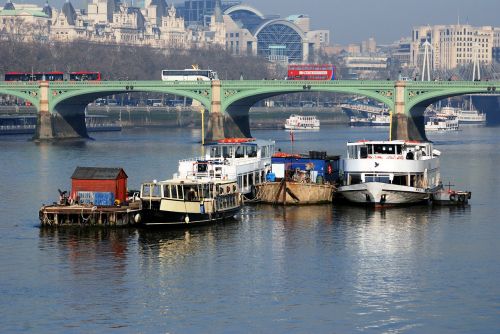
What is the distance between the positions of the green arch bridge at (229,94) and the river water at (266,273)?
5647 cm

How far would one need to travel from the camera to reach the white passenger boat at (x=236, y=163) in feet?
208

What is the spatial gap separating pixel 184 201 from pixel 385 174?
13.1m

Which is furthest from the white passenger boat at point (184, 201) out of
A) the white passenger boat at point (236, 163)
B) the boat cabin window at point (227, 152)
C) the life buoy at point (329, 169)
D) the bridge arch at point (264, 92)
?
the bridge arch at point (264, 92)

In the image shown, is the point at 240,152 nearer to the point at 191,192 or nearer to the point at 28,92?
the point at 191,192

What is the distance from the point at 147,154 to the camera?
10888cm

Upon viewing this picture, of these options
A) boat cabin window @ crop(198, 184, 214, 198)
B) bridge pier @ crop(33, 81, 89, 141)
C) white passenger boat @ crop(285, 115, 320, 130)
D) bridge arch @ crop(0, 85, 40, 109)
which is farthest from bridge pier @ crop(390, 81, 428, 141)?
boat cabin window @ crop(198, 184, 214, 198)

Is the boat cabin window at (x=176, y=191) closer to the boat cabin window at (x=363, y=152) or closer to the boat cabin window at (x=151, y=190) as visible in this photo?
the boat cabin window at (x=151, y=190)

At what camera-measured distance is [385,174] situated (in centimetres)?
6625

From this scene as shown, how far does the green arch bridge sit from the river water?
56473 mm

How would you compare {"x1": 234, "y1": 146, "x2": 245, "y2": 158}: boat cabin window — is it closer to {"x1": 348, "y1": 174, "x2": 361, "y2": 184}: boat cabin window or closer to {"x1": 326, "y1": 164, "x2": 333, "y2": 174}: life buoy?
{"x1": 326, "y1": 164, "x2": 333, "y2": 174}: life buoy

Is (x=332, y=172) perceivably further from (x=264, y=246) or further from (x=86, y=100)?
(x=86, y=100)

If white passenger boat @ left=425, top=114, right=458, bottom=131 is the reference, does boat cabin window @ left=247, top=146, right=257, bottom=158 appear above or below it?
below

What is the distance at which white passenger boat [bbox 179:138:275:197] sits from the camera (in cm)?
6338

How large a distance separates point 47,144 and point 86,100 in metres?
17.1
